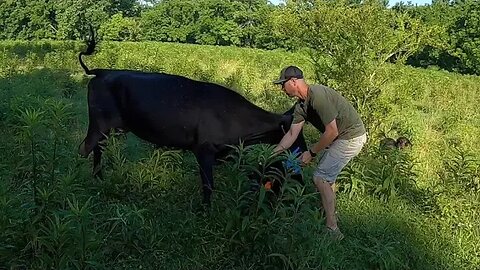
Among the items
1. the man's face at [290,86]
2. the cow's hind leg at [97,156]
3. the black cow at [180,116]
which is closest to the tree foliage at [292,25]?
the black cow at [180,116]

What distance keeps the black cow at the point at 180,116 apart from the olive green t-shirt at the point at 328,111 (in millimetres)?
506

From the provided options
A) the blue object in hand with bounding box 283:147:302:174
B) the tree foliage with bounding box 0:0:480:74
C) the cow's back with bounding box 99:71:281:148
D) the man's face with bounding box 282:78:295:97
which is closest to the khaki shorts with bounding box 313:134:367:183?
the blue object in hand with bounding box 283:147:302:174

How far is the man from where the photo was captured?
16.8 feet

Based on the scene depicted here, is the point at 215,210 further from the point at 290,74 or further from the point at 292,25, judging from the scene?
the point at 292,25

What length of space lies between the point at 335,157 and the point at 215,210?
3.93 ft

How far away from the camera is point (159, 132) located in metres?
6.36

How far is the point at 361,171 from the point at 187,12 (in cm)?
5646

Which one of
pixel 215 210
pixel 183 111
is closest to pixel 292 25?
pixel 183 111

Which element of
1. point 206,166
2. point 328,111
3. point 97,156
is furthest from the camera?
point 97,156

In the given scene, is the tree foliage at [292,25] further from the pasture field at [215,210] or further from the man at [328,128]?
the man at [328,128]

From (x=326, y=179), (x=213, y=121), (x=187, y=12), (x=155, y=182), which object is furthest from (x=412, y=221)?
(x=187, y=12)

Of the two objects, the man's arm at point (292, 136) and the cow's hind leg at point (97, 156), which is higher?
the man's arm at point (292, 136)

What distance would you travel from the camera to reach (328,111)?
5.10 m

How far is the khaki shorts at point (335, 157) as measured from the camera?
5.30 meters
